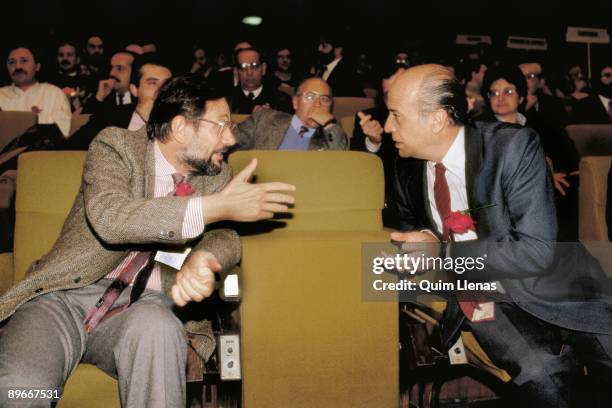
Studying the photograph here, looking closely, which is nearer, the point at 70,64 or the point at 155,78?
the point at 155,78

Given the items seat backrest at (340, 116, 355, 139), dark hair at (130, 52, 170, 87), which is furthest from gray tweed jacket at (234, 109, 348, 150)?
dark hair at (130, 52, 170, 87)

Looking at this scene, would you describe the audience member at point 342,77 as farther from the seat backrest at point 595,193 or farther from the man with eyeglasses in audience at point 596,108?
the seat backrest at point 595,193

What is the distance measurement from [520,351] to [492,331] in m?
0.09

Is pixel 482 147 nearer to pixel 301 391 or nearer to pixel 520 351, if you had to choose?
pixel 520 351

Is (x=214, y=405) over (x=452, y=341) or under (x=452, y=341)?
under

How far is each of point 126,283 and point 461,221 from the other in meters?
0.97

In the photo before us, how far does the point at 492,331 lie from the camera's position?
5.64 feet

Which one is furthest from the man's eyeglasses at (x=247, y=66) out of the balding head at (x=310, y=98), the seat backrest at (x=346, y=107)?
the balding head at (x=310, y=98)

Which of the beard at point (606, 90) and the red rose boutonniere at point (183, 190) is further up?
the beard at point (606, 90)

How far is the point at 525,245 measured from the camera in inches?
64.2

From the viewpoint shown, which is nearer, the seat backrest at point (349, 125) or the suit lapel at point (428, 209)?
the suit lapel at point (428, 209)

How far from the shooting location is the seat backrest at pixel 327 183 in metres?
1.88

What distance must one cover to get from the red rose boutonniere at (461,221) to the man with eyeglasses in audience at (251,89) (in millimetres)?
2924

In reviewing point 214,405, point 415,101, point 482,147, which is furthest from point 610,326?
point 214,405
